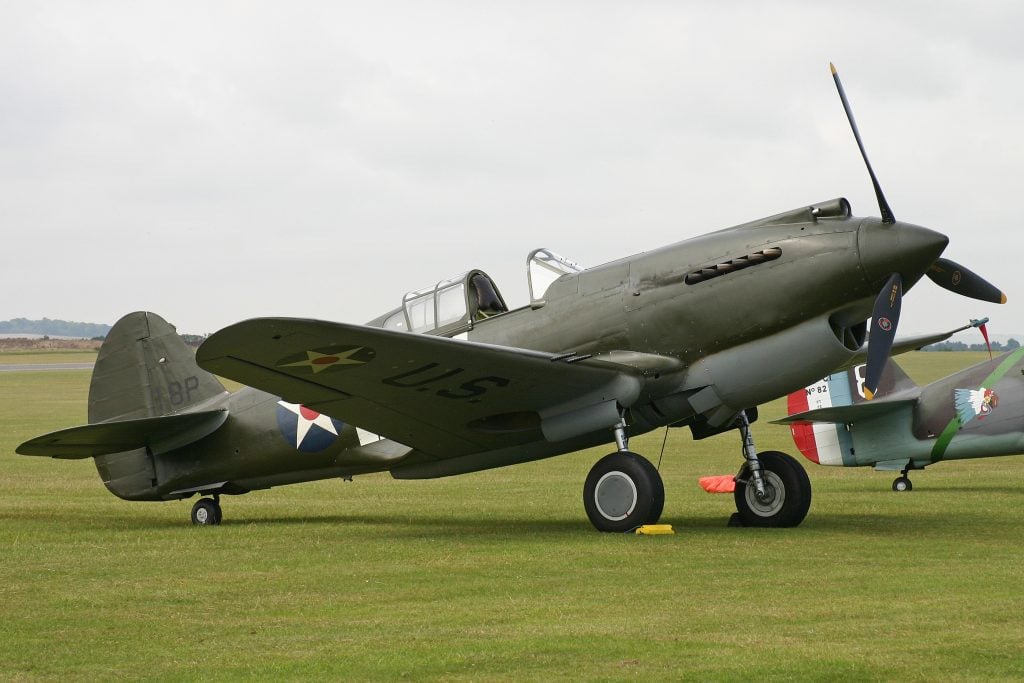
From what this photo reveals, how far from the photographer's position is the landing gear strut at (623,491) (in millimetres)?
10320

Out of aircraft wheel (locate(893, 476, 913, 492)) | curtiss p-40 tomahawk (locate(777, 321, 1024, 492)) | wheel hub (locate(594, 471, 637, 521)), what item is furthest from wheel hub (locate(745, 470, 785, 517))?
aircraft wheel (locate(893, 476, 913, 492))

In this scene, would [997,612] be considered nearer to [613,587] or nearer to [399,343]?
[613,587]

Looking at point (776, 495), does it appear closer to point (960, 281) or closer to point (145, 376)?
point (960, 281)

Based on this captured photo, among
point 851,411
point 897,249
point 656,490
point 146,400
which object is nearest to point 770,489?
point 656,490

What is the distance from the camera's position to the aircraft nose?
9.81 m

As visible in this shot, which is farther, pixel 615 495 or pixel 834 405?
pixel 834 405

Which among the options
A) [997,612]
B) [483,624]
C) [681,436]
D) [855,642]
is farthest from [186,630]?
[681,436]

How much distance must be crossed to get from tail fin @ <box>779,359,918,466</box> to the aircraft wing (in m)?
5.71

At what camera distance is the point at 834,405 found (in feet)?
53.4

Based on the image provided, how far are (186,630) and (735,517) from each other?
6.38m

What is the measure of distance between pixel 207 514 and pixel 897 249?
702 cm

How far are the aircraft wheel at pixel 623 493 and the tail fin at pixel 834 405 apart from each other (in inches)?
230

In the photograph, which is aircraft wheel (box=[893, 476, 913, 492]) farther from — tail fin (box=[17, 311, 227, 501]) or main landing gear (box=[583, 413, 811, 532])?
tail fin (box=[17, 311, 227, 501])

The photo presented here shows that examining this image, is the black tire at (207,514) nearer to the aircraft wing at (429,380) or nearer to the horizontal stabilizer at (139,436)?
the horizontal stabilizer at (139,436)
